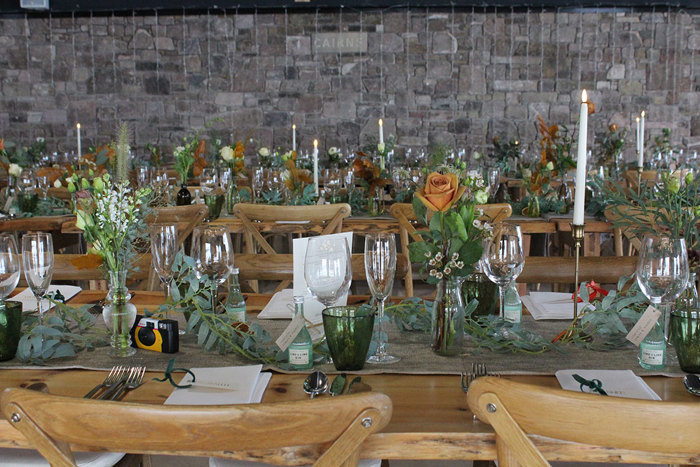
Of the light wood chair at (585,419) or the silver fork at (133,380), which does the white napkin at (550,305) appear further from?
the silver fork at (133,380)

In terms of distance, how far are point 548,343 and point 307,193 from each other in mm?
2437

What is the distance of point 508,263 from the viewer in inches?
65.0

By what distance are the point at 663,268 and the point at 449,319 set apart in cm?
43

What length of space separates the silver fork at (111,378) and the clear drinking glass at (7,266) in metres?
0.32

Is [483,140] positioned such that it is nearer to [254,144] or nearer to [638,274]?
[254,144]

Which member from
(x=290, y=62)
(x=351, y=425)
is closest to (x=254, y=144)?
(x=290, y=62)

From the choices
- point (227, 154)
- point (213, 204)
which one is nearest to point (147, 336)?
point (213, 204)

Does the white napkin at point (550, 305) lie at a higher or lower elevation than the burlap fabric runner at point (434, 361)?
higher

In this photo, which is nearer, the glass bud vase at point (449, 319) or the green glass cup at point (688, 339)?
the green glass cup at point (688, 339)

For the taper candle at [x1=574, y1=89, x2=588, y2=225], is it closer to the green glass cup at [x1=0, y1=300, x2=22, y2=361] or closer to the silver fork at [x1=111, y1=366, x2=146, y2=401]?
the silver fork at [x1=111, y1=366, x2=146, y2=401]

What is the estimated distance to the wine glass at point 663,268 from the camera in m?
1.48

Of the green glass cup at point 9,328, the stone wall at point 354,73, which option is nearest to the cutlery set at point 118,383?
the green glass cup at point 9,328

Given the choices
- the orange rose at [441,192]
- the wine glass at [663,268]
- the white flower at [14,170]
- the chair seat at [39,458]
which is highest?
the white flower at [14,170]

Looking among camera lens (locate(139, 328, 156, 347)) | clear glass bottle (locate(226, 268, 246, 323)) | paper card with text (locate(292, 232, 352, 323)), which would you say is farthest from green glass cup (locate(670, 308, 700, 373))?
camera lens (locate(139, 328, 156, 347))
